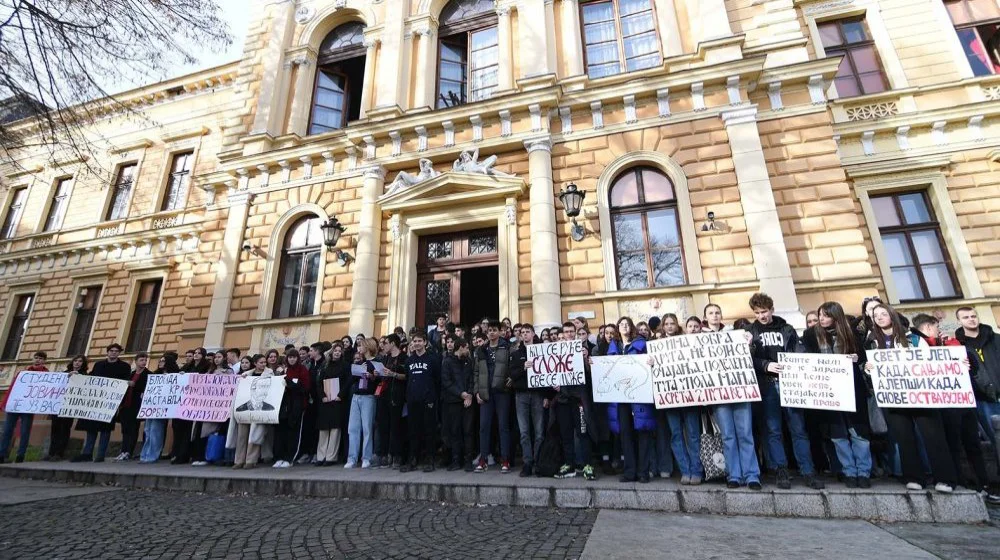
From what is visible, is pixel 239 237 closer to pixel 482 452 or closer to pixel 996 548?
pixel 482 452

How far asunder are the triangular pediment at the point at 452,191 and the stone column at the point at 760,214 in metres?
4.47

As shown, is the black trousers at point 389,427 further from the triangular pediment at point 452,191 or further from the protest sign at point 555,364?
the triangular pediment at point 452,191

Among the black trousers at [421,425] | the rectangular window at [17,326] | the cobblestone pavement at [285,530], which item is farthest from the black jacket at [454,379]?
the rectangular window at [17,326]

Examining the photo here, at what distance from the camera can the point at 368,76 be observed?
12.5 metres

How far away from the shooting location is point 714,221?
867 cm

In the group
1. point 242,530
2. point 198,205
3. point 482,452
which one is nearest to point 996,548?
point 482,452

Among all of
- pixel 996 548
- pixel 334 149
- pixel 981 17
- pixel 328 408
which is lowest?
pixel 996 548

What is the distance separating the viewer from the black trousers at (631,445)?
5.02 meters

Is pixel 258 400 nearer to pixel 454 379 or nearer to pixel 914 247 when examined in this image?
pixel 454 379

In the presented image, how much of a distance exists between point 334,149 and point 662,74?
823cm

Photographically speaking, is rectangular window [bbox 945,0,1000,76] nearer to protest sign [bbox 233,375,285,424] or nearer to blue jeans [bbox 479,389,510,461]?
blue jeans [bbox 479,389,510,461]

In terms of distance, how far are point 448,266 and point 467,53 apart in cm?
657

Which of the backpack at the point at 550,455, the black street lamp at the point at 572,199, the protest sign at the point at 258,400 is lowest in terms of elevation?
the backpack at the point at 550,455

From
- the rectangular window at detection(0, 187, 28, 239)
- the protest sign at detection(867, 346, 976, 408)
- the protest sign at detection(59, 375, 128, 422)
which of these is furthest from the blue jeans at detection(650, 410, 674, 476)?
the rectangular window at detection(0, 187, 28, 239)
